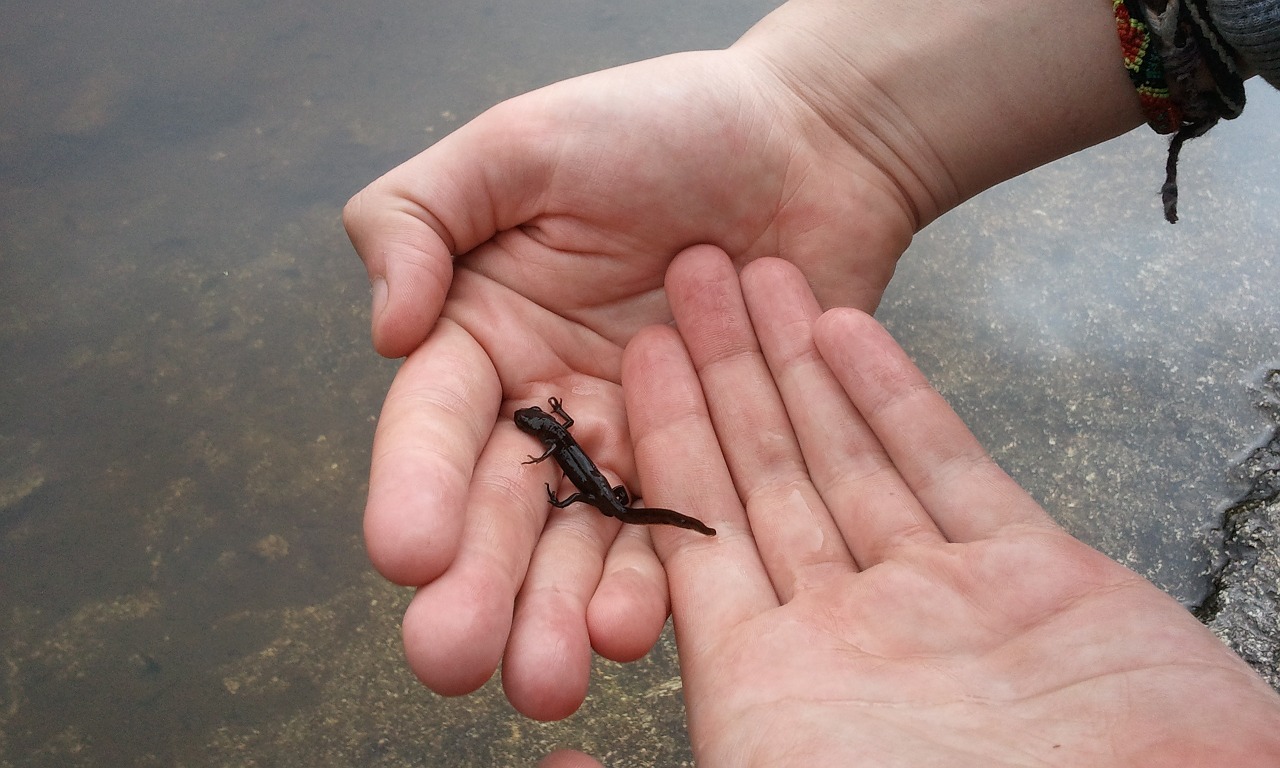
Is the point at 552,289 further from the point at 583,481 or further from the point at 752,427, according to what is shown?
the point at 752,427

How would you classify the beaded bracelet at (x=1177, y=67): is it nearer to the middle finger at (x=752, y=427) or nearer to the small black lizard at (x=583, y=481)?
the middle finger at (x=752, y=427)

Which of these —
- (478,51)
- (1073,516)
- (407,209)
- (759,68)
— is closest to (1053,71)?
(759,68)

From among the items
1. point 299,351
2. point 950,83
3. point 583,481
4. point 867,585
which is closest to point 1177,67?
point 950,83

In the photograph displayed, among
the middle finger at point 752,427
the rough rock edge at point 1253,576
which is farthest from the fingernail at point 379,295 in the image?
the rough rock edge at point 1253,576

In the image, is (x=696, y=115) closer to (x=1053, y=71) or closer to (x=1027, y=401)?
(x=1053, y=71)

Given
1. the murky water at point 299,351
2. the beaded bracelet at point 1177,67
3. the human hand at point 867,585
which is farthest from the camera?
the murky water at point 299,351

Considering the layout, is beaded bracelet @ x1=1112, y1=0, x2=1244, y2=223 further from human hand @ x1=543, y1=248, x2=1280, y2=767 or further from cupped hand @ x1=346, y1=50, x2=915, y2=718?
human hand @ x1=543, y1=248, x2=1280, y2=767
